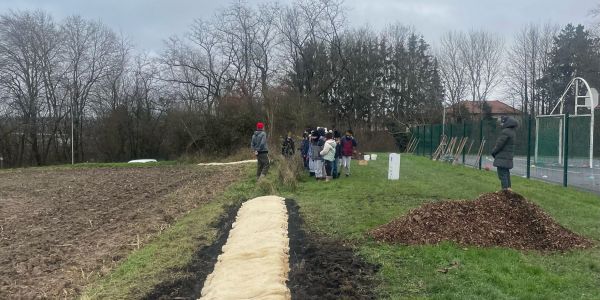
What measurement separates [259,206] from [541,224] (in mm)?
5687

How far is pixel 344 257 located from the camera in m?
7.14

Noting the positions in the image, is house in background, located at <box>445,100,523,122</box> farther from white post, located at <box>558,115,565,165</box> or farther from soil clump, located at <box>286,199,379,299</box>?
soil clump, located at <box>286,199,379,299</box>

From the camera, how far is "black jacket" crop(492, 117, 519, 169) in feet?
36.4

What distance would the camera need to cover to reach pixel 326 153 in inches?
659

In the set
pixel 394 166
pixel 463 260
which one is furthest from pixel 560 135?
pixel 463 260

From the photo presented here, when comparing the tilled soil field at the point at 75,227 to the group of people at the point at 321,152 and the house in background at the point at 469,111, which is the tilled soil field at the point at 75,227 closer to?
the group of people at the point at 321,152

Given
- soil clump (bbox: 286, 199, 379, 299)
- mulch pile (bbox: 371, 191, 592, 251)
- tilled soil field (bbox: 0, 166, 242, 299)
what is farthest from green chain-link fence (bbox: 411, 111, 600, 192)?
tilled soil field (bbox: 0, 166, 242, 299)

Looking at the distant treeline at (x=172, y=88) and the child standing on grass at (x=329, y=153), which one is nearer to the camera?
the child standing on grass at (x=329, y=153)

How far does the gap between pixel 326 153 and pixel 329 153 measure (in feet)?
0.32

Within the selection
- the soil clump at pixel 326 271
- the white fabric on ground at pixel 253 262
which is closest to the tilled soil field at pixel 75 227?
the white fabric on ground at pixel 253 262

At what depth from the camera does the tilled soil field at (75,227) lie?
706cm

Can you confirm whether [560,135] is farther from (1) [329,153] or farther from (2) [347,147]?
(1) [329,153]

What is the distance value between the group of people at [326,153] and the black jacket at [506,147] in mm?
6340

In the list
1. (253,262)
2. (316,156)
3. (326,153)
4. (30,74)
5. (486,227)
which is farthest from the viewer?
(30,74)
